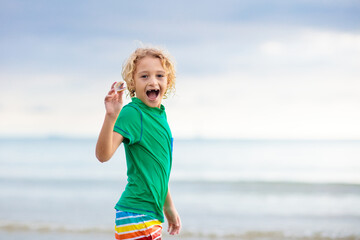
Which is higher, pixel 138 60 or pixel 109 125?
pixel 138 60

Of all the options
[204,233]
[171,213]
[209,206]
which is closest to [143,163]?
[171,213]

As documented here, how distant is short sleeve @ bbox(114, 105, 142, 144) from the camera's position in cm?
209

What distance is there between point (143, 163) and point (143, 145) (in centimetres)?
9

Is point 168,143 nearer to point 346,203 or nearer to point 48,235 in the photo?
point 48,235

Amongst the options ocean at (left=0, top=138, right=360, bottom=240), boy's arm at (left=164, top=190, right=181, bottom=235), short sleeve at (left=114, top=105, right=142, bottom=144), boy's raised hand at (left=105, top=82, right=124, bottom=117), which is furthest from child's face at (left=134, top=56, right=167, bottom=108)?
ocean at (left=0, top=138, right=360, bottom=240)

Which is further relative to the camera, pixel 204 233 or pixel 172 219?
pixel 204 233

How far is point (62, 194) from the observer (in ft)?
36.9

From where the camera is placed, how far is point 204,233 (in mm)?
6797

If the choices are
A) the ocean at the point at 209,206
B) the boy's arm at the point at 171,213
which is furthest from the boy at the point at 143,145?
the ocean at the point at 209,206

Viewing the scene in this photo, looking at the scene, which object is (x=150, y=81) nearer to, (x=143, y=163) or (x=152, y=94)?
(x=152, y=94)

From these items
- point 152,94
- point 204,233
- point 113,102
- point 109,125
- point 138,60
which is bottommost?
point 204,233

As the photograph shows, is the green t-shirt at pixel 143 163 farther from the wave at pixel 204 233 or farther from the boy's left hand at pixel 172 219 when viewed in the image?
the wave at pixel 204 233

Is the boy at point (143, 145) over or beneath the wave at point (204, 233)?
over

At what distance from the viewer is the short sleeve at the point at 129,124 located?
2086mm
